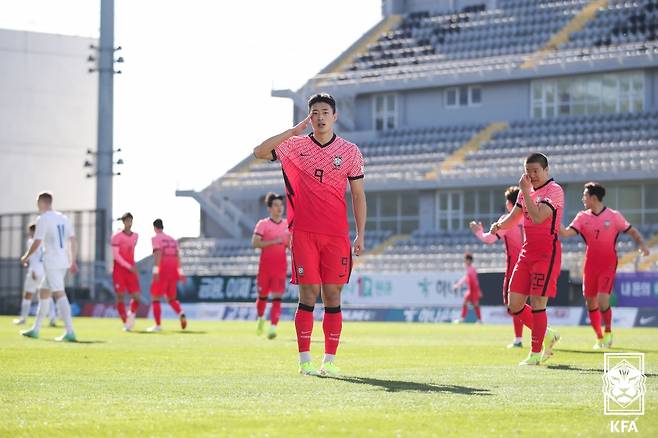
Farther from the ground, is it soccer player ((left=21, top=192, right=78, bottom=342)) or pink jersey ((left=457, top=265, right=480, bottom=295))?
soccer player ((left=21, top=192, right=78, bottom=342))

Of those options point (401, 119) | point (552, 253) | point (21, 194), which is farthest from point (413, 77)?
point (552, 253)

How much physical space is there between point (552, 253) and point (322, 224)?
3.43 metres

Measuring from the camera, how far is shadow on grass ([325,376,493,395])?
11078 millimetres

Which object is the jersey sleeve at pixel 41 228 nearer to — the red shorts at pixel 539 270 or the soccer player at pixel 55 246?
the soccer player at pixel 55 246

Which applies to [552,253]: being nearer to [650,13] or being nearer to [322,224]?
[322,224]

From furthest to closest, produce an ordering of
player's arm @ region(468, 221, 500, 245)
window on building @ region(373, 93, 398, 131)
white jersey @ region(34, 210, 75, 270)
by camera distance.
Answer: window on building @ region(373, 93, 398, 131) → white jersey @ region(34, 210, 75, 270) → player's arm @ region(468, 221, 500, 245)

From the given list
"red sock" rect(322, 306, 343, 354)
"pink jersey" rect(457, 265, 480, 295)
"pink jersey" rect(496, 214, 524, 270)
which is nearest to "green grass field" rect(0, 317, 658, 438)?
"red sock" rect(322, 306, 343, 354)

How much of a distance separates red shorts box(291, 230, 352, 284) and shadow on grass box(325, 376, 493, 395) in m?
0.97

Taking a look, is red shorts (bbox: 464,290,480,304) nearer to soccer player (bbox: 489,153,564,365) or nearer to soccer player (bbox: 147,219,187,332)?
soccer player (bbox: 147,219,187,332)

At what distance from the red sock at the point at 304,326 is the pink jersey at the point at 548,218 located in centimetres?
302

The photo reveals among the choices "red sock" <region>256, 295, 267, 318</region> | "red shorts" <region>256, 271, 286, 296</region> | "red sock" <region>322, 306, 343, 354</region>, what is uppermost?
"red shorts" <region>256, 271, 286, 296</region>

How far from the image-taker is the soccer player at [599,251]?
20.3 m

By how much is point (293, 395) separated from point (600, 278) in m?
11.0

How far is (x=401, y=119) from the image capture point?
2303 inches
